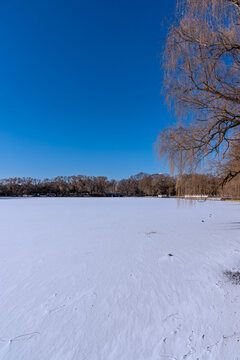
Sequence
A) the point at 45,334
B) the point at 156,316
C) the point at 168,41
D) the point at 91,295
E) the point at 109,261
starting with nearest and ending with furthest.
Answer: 1. the point at 45,334
2. the point at 156,316
3. the point at 91,295
4. the point at 168,41
5. the point at 109,261

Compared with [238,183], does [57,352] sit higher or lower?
lower

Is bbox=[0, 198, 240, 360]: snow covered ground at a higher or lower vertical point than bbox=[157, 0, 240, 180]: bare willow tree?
lower

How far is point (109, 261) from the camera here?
3188 mm

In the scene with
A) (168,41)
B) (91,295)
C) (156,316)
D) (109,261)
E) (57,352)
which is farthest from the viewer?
(109,261)

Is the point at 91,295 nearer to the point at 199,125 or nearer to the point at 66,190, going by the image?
the point at 199,125

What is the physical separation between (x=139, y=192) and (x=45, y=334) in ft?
189

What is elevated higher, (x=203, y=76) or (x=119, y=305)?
(x=203, y=76)

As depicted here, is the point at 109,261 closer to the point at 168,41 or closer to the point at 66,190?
the point at 168,41

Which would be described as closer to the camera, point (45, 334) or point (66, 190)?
point (45, 334)

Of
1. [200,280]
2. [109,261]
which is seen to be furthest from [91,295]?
[200,280]

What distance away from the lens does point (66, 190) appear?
59.7 meters

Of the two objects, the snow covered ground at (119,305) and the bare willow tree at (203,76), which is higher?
the bare willow tree at (203,76)

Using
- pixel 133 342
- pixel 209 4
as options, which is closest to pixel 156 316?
pixel 133 342

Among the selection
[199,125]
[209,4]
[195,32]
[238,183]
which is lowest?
[238,183]
